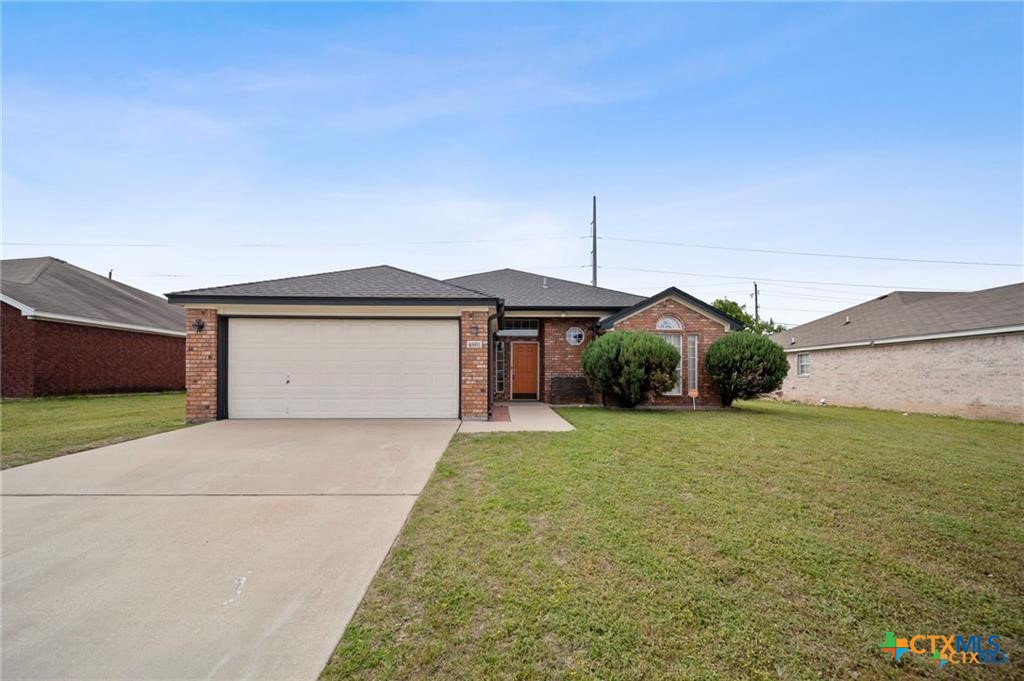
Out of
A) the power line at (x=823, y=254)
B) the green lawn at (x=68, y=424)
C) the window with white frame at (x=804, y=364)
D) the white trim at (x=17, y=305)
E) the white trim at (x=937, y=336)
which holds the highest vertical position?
the power line at (x=823, y=254)

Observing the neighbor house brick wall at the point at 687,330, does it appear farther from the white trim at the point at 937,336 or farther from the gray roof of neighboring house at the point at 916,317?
the gray roof of neighboring house at the point at 916,317

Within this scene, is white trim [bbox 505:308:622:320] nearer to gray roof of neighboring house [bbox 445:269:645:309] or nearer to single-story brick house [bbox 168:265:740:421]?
gray roof of neighboring house [bbox 445:269:645:309]

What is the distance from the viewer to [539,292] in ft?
47.8

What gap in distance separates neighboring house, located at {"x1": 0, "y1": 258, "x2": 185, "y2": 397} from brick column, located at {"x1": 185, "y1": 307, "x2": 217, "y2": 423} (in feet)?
31.4

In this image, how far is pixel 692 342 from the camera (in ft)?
42.1

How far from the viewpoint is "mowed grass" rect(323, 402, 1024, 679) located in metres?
2.10

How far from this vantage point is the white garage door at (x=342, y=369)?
9393mm

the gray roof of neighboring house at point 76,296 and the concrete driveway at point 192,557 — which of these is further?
the gray roof of neighboring house at point 76,296

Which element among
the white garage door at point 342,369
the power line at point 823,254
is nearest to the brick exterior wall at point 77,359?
the white garage door at point 342,369

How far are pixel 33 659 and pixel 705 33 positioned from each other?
13.7 metres

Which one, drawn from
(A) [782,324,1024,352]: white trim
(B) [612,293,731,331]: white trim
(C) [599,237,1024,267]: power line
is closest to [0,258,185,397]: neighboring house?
(B) [612,293,731,331]: white trim

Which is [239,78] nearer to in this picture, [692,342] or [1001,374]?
[692,342]

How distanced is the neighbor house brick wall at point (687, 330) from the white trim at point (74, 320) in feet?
59.9

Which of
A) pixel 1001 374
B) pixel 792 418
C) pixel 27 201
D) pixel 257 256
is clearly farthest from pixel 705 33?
pixel 257 256
